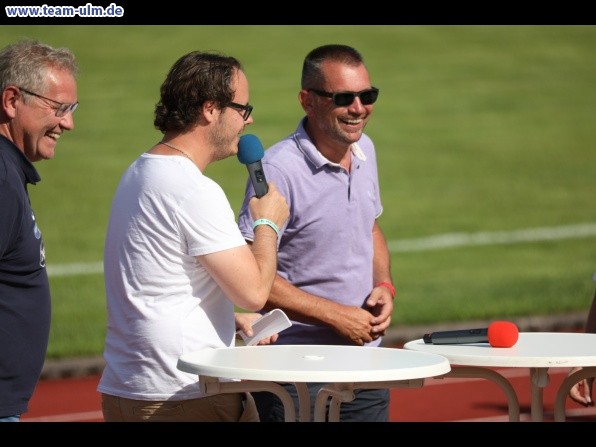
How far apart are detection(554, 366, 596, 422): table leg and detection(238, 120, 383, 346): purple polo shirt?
3.24 feet

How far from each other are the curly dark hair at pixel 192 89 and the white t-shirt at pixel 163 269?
0.63 feet

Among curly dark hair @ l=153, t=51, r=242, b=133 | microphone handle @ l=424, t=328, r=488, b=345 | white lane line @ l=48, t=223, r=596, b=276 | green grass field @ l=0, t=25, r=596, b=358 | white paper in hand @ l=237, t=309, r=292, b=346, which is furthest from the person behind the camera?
white lane line @ l=48, t=223, r=596, b=276

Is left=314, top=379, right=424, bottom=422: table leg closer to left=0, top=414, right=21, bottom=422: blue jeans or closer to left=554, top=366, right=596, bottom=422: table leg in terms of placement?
left=554, top=366, right=596, bottom=422: table leg

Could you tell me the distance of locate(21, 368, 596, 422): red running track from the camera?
9.63 metres

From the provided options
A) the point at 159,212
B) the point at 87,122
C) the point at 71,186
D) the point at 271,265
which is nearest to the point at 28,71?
the point at 159,212

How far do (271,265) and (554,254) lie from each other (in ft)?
40.7

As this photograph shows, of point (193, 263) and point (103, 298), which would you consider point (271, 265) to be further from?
point (103, 298)

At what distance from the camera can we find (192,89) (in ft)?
16.2

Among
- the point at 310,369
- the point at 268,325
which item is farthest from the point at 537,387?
the point at 310,369

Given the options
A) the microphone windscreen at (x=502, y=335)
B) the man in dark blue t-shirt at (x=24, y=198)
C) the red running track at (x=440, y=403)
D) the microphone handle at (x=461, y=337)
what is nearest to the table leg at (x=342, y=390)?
the microphone handle at (x=461, y=337)

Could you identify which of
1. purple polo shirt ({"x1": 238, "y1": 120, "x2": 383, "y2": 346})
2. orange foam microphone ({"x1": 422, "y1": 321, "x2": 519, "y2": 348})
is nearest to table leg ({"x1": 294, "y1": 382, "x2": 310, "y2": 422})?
orange foam microphone ({"x1": 422, "y1": 321, "x2": 519, "y2": 348})

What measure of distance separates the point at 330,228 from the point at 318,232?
7 centimetres

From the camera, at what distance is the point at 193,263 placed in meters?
4.83

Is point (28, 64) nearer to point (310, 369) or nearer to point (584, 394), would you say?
point (310, 369)
